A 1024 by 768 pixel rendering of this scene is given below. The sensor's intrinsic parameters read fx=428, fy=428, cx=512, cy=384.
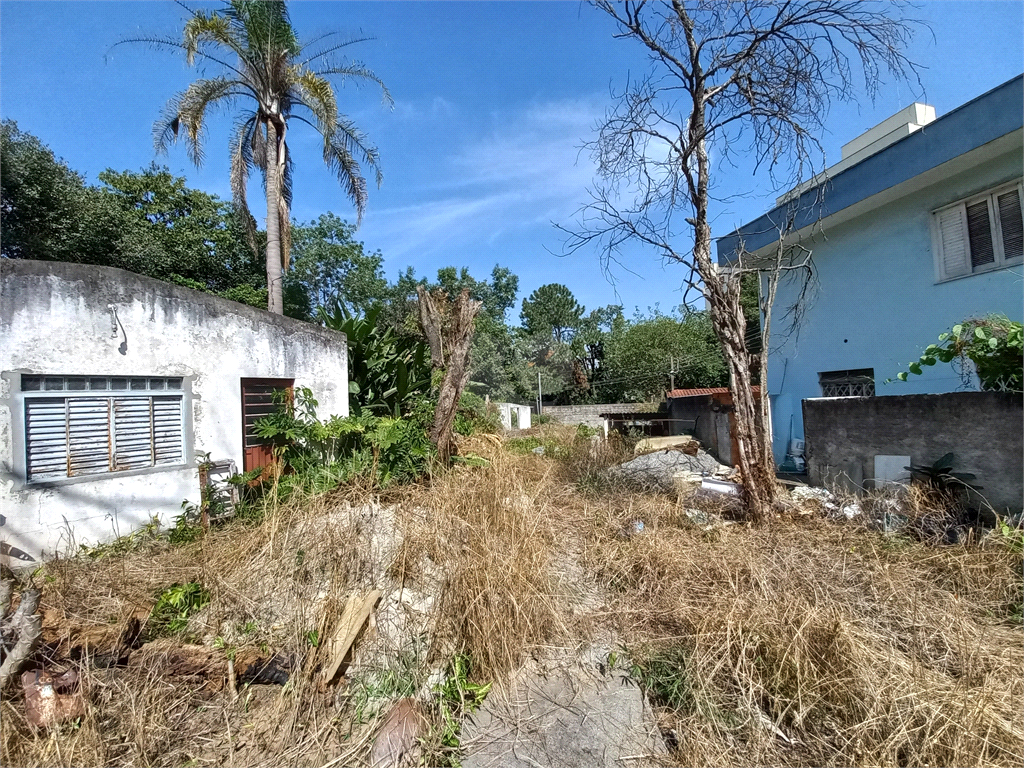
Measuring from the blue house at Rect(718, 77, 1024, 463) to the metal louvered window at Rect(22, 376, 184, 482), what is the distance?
731 cm

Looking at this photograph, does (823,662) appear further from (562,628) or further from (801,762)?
(562,628)

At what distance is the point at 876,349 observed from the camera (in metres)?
6.72

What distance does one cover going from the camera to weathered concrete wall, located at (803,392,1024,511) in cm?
383

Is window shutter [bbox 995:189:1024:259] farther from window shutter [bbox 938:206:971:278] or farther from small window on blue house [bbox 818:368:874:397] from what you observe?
small window on blue house [bbox 818:368:874:397]

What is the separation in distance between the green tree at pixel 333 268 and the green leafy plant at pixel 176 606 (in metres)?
15.7

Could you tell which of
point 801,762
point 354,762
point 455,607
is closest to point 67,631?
point 354,762

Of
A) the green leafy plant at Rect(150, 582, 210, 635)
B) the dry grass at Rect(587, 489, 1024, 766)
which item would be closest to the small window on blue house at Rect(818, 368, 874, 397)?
the dry grass at Rect(587, 489, 1024, 766)

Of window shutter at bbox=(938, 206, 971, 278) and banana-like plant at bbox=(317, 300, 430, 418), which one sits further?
banana-like plant at bbox=(317, 300, 430, 418)

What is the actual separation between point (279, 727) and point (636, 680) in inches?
74.2

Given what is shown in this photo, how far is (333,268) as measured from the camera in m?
18.3

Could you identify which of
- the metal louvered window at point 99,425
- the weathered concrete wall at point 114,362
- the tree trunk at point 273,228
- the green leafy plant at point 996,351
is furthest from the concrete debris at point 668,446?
the tree trunk at point 273,228

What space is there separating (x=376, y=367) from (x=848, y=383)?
332 inches

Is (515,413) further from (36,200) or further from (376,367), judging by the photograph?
(36,200)

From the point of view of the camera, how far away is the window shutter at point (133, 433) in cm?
454
